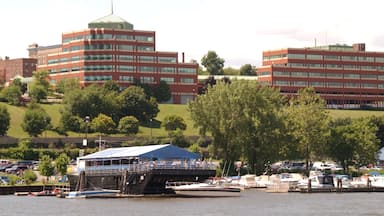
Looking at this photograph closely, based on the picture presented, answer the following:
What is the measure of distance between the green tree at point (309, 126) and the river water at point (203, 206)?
5003 cm

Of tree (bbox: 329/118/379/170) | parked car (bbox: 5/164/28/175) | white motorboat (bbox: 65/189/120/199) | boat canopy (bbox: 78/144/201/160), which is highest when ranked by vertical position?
boat canopy (bbox: 78/144/201/160)

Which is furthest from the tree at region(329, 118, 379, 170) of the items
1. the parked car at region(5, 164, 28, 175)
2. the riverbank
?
the riverbank

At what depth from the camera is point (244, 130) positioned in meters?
168

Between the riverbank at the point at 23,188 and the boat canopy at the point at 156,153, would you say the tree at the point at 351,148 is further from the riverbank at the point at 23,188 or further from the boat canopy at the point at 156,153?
the boat canopy at the point at 156,153

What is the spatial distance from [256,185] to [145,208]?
53024 mm

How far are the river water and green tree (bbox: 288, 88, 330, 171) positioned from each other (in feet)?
164

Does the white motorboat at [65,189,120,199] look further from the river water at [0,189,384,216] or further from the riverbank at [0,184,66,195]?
the riverbank at [0,184,66,195]

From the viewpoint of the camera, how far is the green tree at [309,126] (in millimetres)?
179375

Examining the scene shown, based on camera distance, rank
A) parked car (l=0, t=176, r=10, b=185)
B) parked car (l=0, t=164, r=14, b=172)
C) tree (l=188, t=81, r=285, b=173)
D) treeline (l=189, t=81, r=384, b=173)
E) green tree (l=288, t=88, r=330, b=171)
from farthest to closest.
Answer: parked car (l=0, t=164, r=14, b=172)
green tree (l=288, t=88, r=330, b=171)
treeline (l=189, t=81, r=384, b=173)
tree (l=188, t=81, r=285, b=173)
parked car (l=0, t=176, r=10, b=185)

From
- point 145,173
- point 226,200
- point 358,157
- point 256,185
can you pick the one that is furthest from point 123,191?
point 358,157

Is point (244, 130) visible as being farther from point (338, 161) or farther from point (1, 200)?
point (1, 200)

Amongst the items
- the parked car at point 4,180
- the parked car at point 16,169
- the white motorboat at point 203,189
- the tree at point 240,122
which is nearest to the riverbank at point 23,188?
the parked car at point 4,180

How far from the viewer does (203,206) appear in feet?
349

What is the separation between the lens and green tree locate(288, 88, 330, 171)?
589ft
